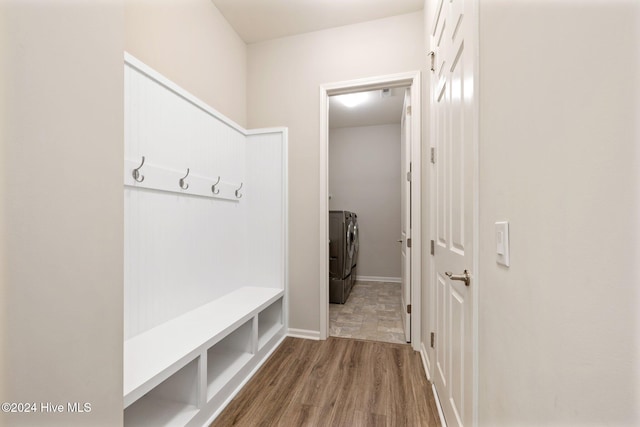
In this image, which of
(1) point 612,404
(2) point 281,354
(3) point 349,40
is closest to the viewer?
(1) point 612,404

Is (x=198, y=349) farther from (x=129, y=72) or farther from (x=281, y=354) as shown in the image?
(x=129, y=72)

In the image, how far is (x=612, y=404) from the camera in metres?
0.37

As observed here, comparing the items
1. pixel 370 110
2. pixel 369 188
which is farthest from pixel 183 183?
pixel 369 188

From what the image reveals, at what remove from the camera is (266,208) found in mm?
2623

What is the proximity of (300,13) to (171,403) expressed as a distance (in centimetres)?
297

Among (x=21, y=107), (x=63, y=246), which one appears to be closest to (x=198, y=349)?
(x=63, y=246)

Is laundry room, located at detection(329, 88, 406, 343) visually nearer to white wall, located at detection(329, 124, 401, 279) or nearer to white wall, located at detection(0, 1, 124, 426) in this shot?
white wall, located at detection(329, 124, 401, 279)

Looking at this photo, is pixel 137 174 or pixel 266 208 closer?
pixel 137 174

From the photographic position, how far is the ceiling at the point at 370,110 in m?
3.79

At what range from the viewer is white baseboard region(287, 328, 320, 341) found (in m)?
2.55

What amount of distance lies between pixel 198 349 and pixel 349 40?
2.70m

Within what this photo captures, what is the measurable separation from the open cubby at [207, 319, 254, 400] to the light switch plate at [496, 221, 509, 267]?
5.36 feet

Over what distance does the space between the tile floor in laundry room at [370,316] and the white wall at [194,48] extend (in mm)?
2331

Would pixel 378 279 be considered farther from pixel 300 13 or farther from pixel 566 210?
pixel 566 210
